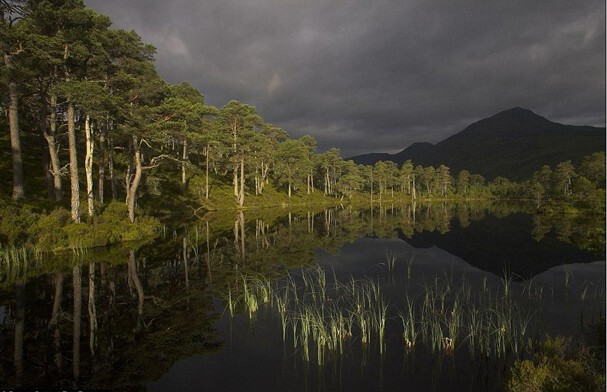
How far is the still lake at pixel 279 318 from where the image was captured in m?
7.82

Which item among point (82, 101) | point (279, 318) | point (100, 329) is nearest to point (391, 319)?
point (279, 318)

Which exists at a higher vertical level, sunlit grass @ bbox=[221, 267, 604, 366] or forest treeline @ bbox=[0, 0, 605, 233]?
forest treeline @ bbox=[0, 0, 605, 233]

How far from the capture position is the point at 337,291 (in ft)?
48.1

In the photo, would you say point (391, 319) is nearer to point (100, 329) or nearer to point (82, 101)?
point (100, 329)

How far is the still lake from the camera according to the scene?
7.82 m

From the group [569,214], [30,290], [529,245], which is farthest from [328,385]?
[569,214]

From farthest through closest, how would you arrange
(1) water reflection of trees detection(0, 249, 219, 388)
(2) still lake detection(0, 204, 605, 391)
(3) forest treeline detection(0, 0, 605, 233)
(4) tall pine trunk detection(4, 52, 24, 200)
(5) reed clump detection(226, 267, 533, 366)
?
(4) tall pine trunk detection(4, 52, 24, 200), (3) forest treeline detection(0, 0, 605, 233), (5) reed clump detection(226, 267, 533, 366), (2) still lake detection(0, 204, 605, 391), (1) water reflection of trees detection(0, 249, 219, 388)

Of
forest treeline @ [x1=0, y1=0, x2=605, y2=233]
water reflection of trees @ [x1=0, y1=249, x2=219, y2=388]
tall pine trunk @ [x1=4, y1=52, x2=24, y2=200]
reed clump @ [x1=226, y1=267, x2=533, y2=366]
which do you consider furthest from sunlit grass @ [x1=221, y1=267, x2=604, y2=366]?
tall pine trunk @ [x1=4, y1=52, x2=24, y2=200]

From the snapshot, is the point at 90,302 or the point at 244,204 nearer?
the point at 90,302

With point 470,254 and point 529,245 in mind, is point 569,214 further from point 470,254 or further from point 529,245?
point 470,254

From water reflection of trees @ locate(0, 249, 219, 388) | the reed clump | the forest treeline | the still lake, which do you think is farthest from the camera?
the forest treeline

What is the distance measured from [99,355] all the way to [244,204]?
58.1m

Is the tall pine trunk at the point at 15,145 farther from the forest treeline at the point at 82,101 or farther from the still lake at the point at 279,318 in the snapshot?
the still lake at the point at 279,318

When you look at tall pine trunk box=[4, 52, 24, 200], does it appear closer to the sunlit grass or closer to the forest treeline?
the forest treeline
